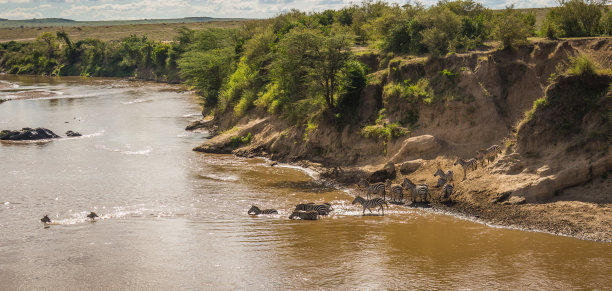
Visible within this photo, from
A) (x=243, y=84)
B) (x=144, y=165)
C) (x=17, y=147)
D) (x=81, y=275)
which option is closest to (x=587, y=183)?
(x=81, y=275)

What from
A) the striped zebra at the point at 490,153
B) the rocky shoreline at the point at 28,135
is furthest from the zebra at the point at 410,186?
the rocky shoreline at the point at 28,135

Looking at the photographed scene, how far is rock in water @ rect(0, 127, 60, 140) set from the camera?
3294 centimetres

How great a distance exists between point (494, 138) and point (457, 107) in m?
1.85

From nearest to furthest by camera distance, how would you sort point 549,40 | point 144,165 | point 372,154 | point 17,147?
point 549,40 → point 372,154 → point 144,165 → point 17,147

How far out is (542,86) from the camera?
20594 mm

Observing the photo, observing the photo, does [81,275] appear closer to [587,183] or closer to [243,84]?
[587,183]

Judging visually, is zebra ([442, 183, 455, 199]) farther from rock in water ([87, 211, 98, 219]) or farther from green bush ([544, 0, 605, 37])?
rock in water ([87, 211, 98, 219])

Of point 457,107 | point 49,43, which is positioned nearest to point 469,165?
point 457,107

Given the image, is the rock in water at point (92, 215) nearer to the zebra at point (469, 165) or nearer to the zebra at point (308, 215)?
the zebra at point (308, 215)

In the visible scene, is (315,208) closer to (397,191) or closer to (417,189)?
(397,191)

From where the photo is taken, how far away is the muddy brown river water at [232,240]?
13.0 metres

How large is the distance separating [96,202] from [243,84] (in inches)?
573

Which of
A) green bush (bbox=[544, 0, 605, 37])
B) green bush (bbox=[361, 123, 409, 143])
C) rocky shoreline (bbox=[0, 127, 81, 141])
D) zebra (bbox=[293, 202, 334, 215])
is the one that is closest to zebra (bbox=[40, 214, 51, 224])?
zebra (bbox=[293, 202, 334, 215])

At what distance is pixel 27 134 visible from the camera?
33.1 meters
